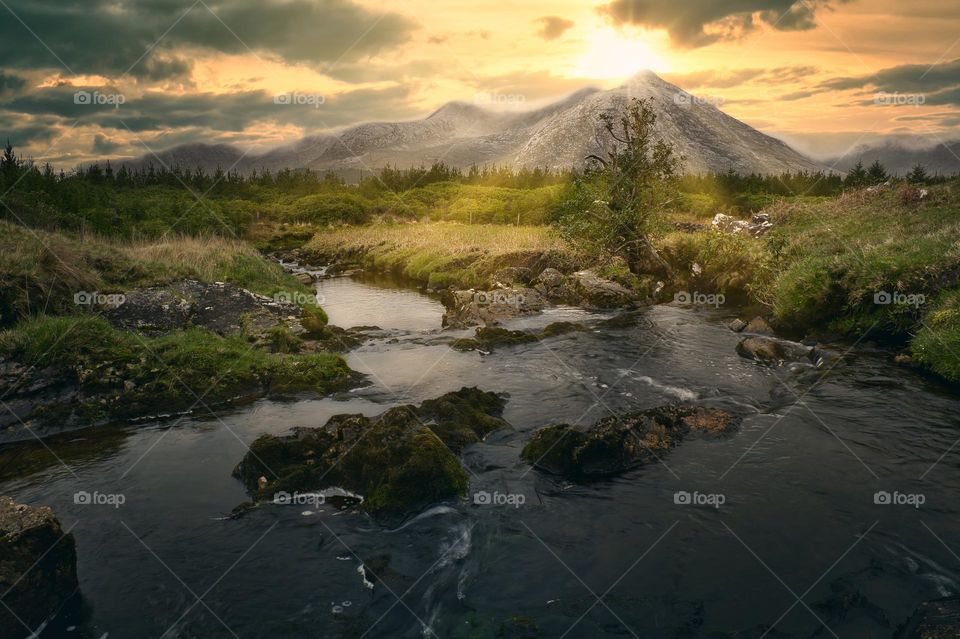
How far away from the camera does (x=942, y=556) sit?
8906 mm

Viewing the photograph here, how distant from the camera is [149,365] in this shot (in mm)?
16594

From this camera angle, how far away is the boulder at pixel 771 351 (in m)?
19.2

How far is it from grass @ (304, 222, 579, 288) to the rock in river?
25.5m

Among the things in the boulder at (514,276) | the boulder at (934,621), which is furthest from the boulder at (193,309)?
the boulder at (934,621)

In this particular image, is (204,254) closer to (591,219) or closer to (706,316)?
(591,219)

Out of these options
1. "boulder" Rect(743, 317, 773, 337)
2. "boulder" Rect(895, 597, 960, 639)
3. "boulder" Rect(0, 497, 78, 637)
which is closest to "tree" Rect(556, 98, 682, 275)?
"boulder" Rect(743, 317, 773, 337)

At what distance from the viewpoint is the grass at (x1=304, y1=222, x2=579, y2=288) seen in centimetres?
3894

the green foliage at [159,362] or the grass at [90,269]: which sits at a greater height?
the grass at [90,269]

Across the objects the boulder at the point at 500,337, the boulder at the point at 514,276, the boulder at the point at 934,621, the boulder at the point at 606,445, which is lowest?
the boulder at the point at 934,621

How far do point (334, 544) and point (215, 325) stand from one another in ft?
47.7

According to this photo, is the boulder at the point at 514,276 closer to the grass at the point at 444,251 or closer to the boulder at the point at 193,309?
the grass at the point at 444,251

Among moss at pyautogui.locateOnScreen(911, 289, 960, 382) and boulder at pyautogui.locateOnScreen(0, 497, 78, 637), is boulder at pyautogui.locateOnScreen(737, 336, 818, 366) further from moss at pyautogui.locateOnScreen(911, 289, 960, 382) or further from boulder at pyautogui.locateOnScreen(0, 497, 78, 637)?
boulder at pyautogui.locateOnScreen(0, 497, 78, 637)

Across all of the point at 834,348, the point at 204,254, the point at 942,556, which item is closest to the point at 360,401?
the point at 942,556

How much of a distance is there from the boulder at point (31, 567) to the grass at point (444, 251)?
3033 cm
